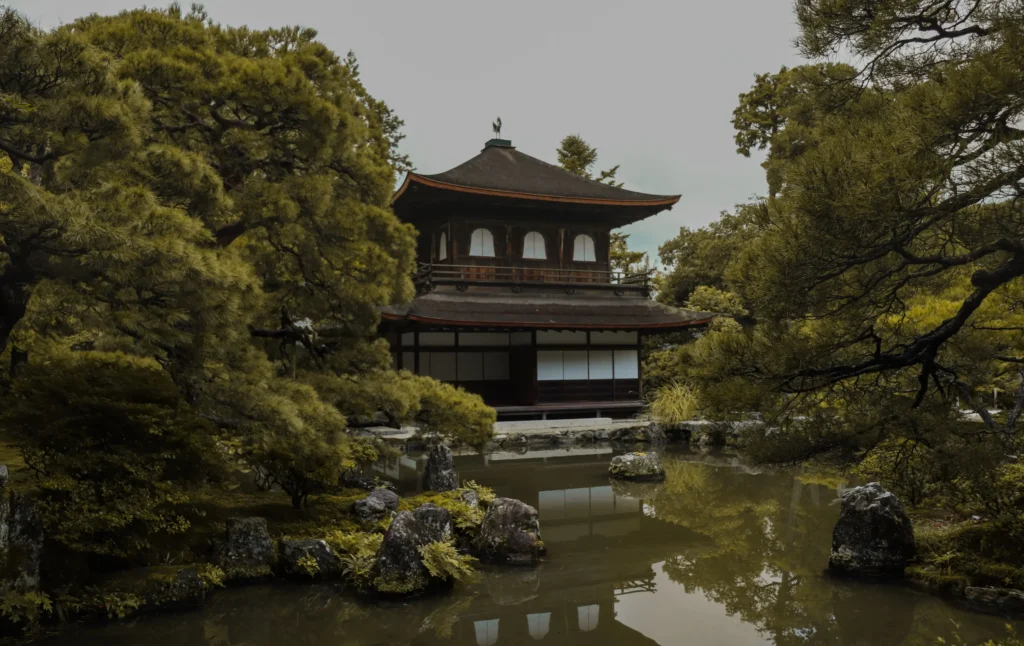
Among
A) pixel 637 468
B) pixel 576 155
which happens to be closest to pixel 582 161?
pixel 576 155

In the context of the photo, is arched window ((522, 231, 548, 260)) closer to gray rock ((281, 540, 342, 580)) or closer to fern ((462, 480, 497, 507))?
fern ((462, 480, 497, 507))

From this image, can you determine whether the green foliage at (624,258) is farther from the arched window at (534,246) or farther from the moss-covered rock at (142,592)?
the moss-covered rock at (142,592)

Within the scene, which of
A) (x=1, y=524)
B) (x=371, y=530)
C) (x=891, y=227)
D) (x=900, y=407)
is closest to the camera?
(x=891, y=227)

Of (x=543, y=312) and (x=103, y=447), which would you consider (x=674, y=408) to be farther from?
(x=103, y=447)

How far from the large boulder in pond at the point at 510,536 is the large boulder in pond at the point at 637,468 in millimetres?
5322

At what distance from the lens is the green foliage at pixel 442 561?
644 centimetres

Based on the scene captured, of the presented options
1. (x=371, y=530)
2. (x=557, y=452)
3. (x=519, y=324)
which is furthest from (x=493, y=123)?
(x=371, y=530)

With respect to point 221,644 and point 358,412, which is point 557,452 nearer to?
point 358,412

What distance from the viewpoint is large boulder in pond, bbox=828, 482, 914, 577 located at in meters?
6.77

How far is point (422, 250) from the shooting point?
69.5 feet

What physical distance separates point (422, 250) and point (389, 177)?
1270cm

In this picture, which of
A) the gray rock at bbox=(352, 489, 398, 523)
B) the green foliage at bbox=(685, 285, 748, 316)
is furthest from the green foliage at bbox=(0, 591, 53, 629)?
the green foliage at bbox=(685, 285, 748, 316)

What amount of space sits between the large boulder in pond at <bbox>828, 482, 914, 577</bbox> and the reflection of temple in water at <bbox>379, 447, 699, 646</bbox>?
1746 mm

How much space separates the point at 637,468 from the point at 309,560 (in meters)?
7.41
